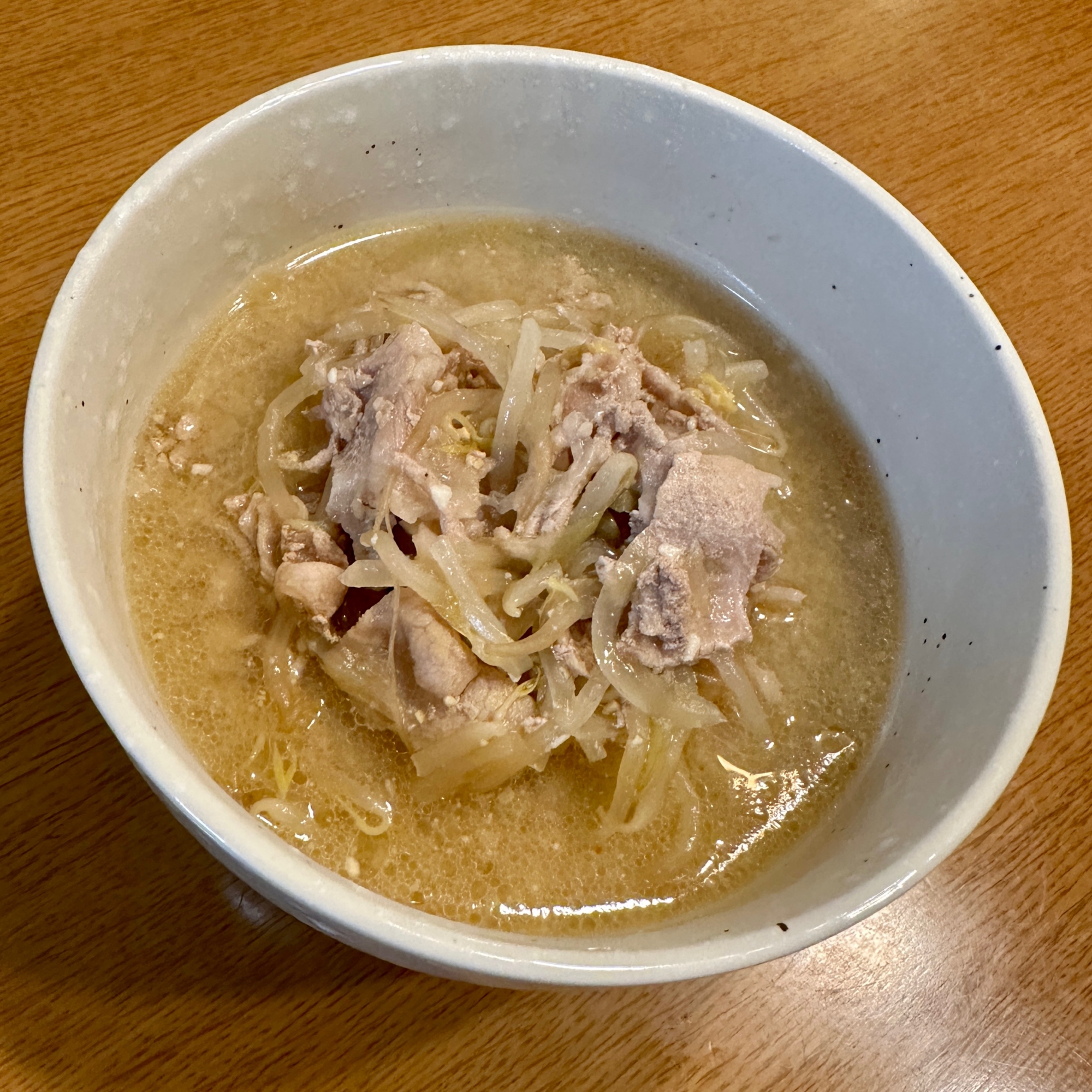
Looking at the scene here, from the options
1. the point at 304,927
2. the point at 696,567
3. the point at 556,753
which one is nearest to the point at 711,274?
the point at 696,567

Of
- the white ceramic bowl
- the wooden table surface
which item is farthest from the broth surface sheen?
the wooden table surface

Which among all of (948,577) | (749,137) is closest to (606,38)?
(749,137)

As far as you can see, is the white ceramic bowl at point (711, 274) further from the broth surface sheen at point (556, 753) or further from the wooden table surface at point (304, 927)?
the wooden table surface at point (304, 927)

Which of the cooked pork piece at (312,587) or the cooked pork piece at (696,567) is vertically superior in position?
the cooked pork piece at (312,587)

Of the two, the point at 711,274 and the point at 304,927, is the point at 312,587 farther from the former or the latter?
the point at 711,274

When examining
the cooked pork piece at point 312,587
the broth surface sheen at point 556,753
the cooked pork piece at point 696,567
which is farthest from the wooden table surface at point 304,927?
the cooked pork piece at point 696,567

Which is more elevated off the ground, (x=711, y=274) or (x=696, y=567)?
(x=711, y=274)
